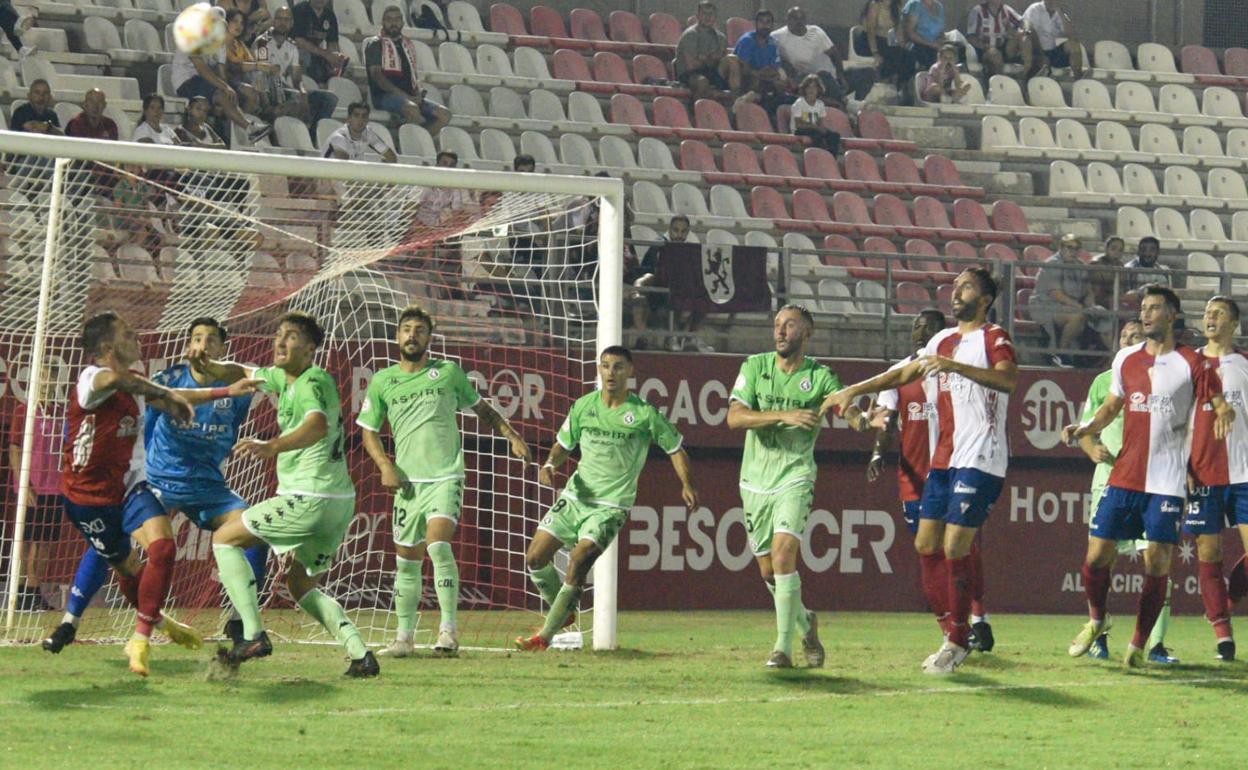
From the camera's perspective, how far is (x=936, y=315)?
12953 mm

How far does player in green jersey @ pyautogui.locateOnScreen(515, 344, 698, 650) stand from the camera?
12.0 metres

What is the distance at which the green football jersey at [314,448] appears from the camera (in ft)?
31.9

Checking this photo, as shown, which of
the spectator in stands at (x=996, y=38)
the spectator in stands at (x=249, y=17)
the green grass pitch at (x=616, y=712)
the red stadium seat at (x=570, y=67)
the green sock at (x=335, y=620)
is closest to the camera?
the green grass pitch at (x=616, y=712)

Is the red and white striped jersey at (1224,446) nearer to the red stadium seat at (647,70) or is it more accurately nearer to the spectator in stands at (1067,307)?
the spectator in stands at (1067,307)

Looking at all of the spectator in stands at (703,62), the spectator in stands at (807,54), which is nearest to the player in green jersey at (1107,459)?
the spectator in stands at (703,62)

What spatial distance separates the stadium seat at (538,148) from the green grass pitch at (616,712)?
9838mm

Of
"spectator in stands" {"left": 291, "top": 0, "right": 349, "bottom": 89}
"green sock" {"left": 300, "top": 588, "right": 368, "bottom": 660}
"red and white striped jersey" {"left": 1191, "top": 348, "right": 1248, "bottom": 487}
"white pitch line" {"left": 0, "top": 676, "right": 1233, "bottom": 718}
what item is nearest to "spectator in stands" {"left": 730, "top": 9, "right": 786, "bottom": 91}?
"spectator in stands" {"left": 291, "top": 0, "right": 349, "bottom": 89}

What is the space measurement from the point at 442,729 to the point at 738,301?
907 centimetres

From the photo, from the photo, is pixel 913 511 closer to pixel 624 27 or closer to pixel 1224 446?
pixel 1224 446

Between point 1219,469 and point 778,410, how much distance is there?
3.12m

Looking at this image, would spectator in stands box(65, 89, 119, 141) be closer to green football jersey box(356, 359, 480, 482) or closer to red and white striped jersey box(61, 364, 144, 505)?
green football jersey box(356, 359, 480, 482)

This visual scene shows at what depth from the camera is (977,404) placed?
35.3ft

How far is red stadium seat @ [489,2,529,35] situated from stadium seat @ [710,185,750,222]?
370 centimetres

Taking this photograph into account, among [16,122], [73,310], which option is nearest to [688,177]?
[16,122]
